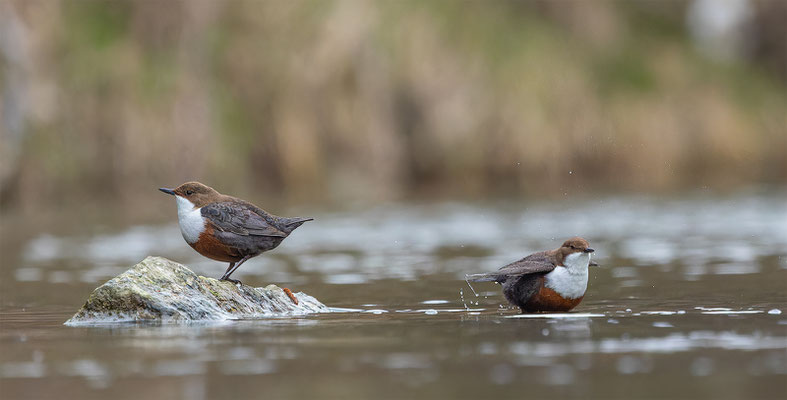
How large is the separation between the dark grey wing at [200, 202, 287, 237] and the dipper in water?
179 cm

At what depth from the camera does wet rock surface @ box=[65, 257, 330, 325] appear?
9.85 metres

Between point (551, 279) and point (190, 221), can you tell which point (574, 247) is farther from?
point (190, 221)

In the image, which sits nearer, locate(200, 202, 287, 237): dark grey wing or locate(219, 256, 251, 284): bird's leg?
locate(200, 202, 287, 237): dark grey wing

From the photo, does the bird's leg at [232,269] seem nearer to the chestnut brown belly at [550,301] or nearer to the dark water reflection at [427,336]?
the dark water reflection at [427,336]

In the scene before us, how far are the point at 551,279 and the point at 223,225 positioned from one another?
2748mm

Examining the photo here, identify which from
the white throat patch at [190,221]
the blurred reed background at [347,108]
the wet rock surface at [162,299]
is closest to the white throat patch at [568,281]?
the wet rock surface at [162,299]

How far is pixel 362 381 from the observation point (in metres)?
6.63

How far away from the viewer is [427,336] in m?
8.49

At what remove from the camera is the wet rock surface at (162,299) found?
9.85 metres

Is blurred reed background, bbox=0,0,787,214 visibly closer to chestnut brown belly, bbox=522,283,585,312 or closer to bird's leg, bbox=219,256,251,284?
bird's leg, bbox=219,256,251,284

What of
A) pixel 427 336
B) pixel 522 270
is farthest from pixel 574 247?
pixel 427 336

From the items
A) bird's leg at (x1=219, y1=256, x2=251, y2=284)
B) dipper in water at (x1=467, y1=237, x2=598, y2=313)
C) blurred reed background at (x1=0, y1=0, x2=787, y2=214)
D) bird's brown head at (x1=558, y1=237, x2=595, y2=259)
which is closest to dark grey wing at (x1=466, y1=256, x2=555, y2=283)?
dipper in water at (x1=467, y1=237, x2=598, y2=313)

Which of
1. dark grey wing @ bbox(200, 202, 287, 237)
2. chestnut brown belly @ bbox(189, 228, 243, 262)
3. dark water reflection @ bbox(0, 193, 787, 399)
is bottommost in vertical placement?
dark water reflection @ bbox(0, 193, 787, 399)

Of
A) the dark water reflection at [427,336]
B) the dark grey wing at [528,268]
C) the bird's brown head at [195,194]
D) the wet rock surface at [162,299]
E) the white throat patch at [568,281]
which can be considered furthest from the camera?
the bird's brown head at [195,194]
